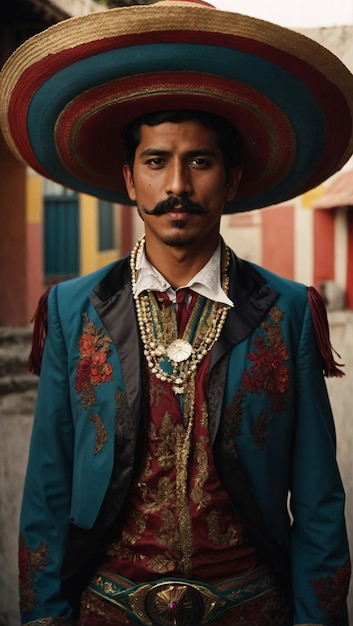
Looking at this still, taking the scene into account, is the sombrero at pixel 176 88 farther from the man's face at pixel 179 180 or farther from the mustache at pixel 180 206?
the mustache at pixel 180 206

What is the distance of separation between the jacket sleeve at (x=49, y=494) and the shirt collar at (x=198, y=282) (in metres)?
0.24

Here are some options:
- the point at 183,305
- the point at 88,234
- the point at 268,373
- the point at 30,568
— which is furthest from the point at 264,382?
the point at 88,234

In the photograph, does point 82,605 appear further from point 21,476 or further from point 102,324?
point 21,476

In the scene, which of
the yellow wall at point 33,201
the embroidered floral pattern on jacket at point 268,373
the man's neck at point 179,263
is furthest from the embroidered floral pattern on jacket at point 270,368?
the yellow wall at point 33,201

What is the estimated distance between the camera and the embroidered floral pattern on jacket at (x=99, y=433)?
2195 mm

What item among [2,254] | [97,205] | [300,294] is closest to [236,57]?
[300,294]

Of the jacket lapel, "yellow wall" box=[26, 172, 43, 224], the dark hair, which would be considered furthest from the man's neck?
"yellow wall" box=[26, 172, 43, 224]

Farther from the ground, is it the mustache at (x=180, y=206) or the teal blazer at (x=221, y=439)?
the mustache at (x=180, y=206)

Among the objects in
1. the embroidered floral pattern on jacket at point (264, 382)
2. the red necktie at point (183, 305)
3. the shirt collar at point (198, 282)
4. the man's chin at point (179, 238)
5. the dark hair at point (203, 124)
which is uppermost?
the dark hair at point (203, 124)

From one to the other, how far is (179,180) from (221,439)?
0.60 metres

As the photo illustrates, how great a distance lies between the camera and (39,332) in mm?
2393

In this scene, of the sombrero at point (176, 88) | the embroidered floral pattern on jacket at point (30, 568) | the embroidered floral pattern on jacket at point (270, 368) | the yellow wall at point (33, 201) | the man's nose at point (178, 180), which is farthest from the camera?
the yellow wall at point (33, 201)

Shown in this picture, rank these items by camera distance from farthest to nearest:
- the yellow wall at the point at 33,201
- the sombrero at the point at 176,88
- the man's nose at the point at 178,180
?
the yellow wall at the point at 33,201 < the man's nose at the point at 178,180 < the sombrero at the point at 176,88

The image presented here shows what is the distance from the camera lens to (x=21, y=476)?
480 cm
